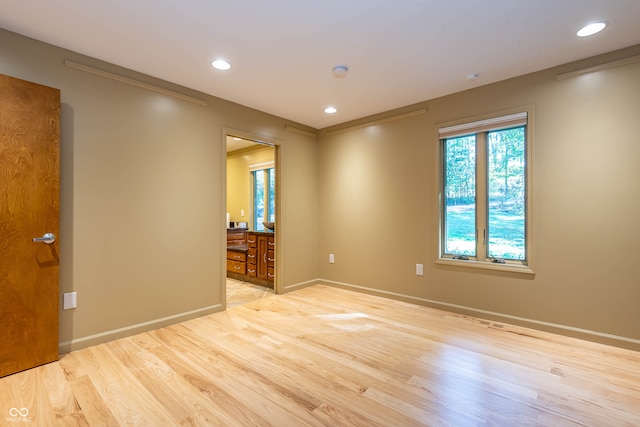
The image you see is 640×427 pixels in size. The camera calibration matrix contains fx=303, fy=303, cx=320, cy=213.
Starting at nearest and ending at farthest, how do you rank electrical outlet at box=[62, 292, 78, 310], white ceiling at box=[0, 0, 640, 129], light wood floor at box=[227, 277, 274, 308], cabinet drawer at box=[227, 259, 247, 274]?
white ceiling at box=[0, 0, 640, 129]
electrical outlet at box=[62, 292, 78, 310]
light wood floor at box=[227, 277, 274, 308]
cabinet drawer at box=[227, 259, 247, 274]

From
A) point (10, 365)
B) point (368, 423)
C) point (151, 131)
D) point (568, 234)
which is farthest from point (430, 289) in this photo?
point (10, 365)

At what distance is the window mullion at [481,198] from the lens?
3.21 meters

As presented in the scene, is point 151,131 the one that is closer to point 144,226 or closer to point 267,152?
point 144,226

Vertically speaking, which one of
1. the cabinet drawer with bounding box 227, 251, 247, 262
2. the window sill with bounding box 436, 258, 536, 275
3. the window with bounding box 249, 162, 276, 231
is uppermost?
the window with bounding box 249, 162, 276, 231

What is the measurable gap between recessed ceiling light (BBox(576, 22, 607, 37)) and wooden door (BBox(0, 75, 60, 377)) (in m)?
3.85

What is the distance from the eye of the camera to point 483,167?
3.21 m

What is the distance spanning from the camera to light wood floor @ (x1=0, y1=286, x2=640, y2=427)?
5.42 feet

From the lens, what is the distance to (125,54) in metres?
2.48

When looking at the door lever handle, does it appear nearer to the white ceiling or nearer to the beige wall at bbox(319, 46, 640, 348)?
the white ceiling

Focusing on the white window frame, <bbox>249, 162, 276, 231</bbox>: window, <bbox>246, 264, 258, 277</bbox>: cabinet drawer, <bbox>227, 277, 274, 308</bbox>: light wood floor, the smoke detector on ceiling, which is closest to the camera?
the smoke detector on ceiling

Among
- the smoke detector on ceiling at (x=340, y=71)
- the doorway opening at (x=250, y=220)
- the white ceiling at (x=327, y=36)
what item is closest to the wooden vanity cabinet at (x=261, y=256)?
the doorway opening at (x=250, y=220)

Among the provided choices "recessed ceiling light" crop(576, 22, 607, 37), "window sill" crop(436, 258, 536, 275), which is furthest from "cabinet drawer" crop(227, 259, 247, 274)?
"recessed ceiling light" crop(576, 22, 607, 37)

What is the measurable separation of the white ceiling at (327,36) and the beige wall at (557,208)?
30cm

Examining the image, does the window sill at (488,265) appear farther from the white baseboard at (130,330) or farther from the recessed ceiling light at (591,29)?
the white baseboard at (130,330)
